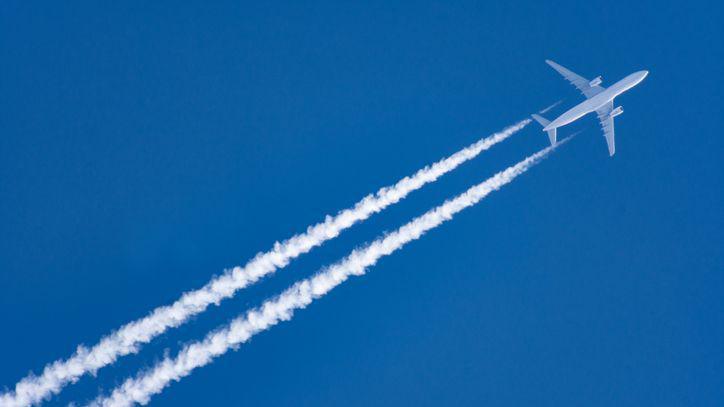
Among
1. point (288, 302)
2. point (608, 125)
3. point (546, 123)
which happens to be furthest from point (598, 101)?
point (288, 302)

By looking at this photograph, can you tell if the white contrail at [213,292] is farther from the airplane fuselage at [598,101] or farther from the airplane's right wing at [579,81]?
the airplane's right wing at [579,81]

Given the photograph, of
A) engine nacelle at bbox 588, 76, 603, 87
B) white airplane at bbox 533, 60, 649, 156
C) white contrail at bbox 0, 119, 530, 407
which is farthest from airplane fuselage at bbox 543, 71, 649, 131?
white contrail at bbox 0, 119, 530, 407

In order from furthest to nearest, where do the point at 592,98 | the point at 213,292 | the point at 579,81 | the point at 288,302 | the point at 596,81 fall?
1. the point at 579,81
2. the point at 592,98
3. the point at 596,81
4. the point at 288,302
5. the point at 213,292

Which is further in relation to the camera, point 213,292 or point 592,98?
point 592,98

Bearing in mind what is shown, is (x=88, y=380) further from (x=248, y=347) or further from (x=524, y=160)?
(x=524, y=160)

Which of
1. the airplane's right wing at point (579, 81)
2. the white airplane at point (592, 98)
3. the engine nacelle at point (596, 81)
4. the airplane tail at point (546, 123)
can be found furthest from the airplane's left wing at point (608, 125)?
the airplane tail at point (546, 123)

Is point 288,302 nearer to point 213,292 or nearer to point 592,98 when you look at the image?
point 213,292

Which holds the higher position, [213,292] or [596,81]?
[596,81]

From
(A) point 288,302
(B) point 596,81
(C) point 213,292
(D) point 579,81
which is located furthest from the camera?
(D) point 579,81
